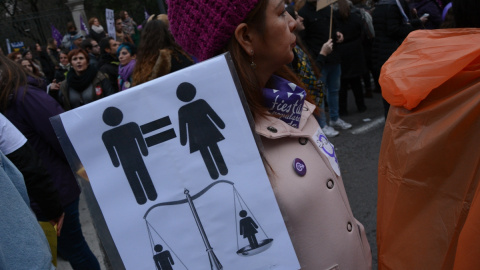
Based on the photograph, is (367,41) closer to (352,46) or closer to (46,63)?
(352,46)

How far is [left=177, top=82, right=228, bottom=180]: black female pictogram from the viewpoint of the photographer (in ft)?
3.40

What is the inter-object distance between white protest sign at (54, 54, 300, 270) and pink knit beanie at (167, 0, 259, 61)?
190mm

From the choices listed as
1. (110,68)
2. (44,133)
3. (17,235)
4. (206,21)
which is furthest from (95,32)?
(206,21)

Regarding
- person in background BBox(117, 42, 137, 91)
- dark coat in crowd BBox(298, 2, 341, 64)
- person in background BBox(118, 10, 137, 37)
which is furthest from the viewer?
person in background BBox(118, 10, 137, 37)

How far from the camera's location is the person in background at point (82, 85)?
476cm

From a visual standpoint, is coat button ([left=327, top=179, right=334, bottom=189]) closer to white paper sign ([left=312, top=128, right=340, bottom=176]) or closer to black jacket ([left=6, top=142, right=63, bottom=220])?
white paper sign ([left=312, top=128, right=340, bottom=176])

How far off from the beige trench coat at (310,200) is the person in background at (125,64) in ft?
11.7

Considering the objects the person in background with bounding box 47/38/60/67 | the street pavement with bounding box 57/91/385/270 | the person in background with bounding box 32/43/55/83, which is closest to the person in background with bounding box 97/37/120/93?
the street pavement with bounding box 57/91/385/270

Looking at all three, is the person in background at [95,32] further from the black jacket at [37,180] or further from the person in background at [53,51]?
the black jacket at [37,180]

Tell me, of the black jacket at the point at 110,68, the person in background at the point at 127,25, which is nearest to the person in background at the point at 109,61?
the black jacket at the point at 110,68

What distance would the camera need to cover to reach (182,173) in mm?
1027

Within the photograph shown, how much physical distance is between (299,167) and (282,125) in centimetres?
14

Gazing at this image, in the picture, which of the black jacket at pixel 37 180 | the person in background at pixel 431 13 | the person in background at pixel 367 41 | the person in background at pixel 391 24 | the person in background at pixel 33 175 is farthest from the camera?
the person in background at pixel 367 41

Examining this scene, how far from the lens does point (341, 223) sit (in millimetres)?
1288
